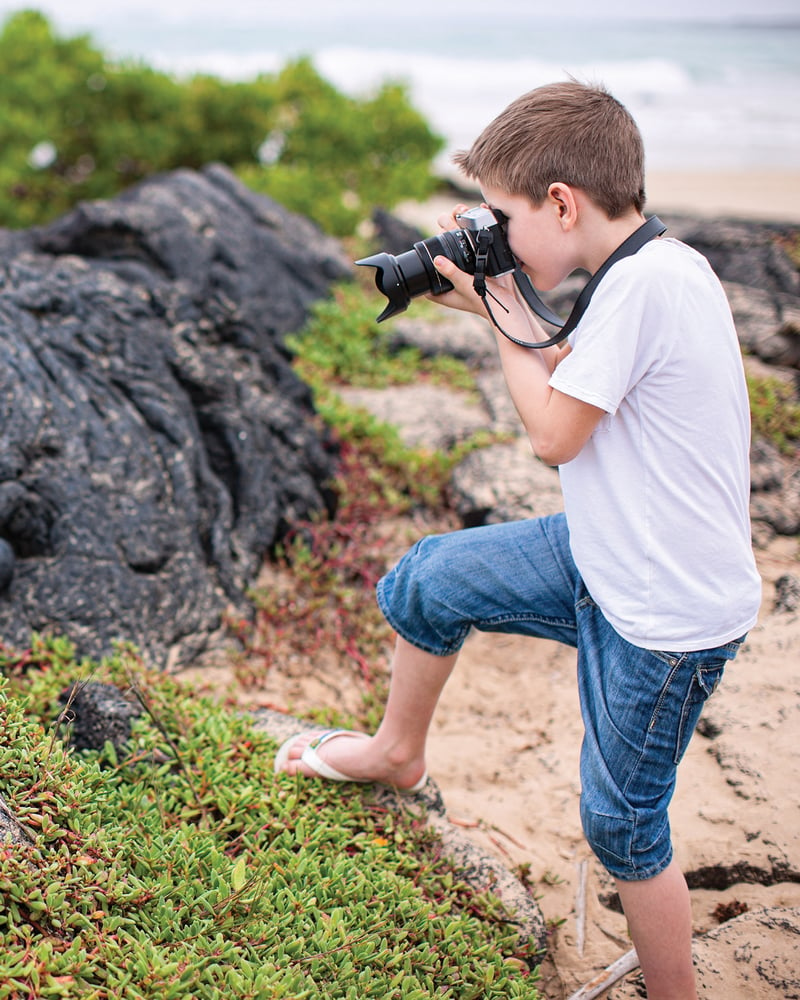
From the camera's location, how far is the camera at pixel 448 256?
200 centimetres

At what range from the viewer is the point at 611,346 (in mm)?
1718

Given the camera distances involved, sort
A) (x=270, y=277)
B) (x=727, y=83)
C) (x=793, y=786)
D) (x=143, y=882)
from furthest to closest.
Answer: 1. (x=727, y=83)
2. (x=270, y=277)
3. (x=793, y=786)
4. (x=143, y=882)

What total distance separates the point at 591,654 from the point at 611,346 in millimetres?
733

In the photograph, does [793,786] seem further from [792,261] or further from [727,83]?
[727,83]

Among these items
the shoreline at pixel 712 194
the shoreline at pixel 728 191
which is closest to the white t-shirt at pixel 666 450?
the shoreline at pixel 712 194

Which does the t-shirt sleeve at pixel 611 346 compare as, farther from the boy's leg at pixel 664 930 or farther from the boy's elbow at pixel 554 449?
the boy's leg at pixel 664 930

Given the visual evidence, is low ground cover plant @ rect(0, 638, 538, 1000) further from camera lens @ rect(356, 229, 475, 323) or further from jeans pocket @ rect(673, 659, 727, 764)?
camera lens @ rect(356, 229, 475, 323)

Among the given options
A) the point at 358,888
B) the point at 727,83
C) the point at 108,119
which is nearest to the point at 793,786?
the point at 358,888

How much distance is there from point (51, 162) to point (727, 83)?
95.3 ft

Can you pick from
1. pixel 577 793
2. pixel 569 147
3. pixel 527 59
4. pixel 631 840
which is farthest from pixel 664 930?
pixel 527 59

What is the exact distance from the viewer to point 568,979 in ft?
7.53

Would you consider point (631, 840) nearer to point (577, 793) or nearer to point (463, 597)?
point (463, 597)

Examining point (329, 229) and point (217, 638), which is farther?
point (329, 229)

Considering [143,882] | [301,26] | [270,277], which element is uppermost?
[301,26]
